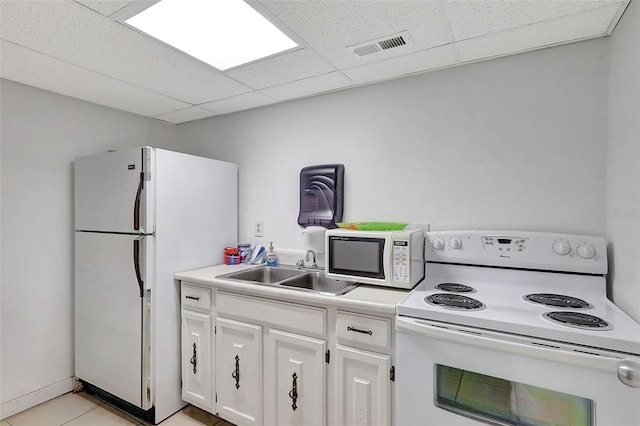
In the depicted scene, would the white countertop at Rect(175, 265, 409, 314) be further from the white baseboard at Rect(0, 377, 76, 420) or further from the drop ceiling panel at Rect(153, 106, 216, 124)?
the drop ceiling panel at Rect(153, 106, 216, 124)

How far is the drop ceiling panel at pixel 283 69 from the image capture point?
1.72 m

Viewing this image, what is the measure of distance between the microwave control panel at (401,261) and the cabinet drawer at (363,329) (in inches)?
11.0

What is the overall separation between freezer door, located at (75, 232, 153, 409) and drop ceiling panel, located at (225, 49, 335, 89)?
1.18 meters

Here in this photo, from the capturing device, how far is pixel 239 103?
2461 millimetres

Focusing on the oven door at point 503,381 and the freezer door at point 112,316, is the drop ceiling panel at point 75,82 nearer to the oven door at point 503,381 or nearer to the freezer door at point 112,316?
the freezer door at point 112,316

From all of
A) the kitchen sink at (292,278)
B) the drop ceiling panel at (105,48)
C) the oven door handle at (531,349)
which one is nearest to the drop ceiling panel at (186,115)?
the drop ceiling panel at (105,48)

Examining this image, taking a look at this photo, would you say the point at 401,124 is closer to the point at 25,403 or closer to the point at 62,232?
the point at 62,232

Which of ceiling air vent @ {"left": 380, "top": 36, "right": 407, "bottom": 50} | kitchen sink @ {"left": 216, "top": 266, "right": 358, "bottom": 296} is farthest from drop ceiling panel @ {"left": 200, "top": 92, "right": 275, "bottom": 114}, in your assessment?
kitchen sink @ {"left": 216, "top": 266, "right": 358, "bottom": 296}

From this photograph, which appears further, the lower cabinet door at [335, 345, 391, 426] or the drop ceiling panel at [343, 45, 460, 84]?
the drop ceiling panel at [343, 45, 460, 84]

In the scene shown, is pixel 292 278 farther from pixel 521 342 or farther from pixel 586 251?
pixel 586 251

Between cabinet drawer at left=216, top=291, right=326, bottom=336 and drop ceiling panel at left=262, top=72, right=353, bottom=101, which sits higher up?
drop ceiling panel at left=262, top=72, right=353, bottom=101

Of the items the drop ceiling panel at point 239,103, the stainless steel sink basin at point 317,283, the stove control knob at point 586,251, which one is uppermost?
the drop ceiling panel at point 239,103

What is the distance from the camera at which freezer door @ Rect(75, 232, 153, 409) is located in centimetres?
195

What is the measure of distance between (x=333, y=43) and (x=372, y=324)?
139 centimetres
